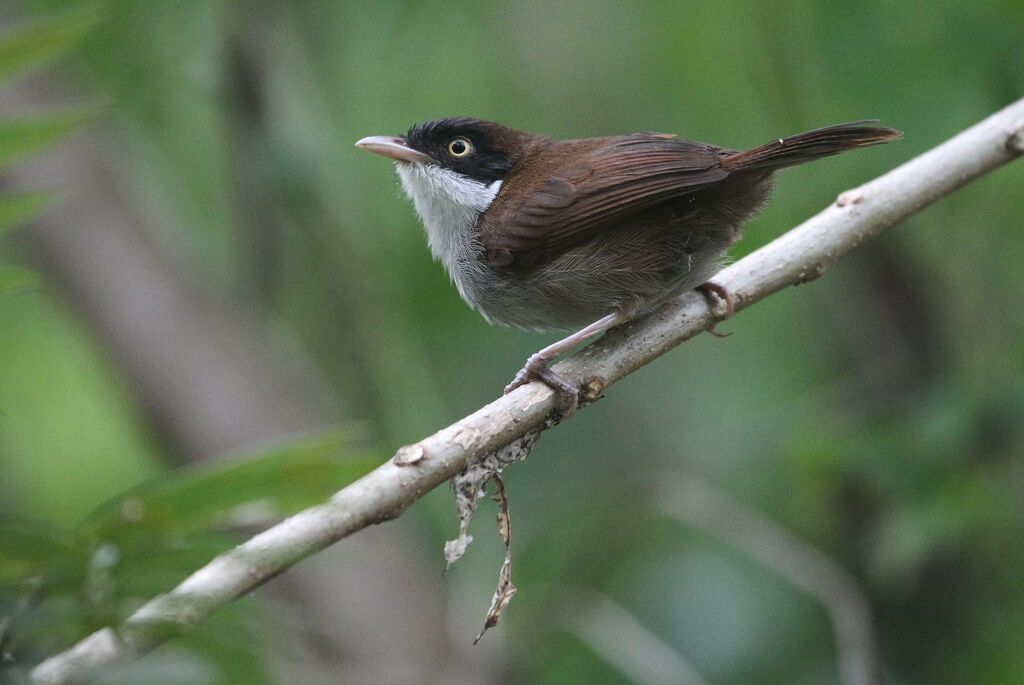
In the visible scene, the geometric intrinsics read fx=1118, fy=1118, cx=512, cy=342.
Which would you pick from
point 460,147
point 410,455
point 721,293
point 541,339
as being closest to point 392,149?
point 460,147

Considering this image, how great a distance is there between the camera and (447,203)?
4074 mm

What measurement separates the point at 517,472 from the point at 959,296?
2.56m

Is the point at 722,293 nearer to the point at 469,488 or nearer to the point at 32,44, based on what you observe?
the point at 469,488

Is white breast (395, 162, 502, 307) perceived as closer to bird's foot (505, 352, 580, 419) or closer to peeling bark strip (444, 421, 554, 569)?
bird's foot (505, 352, 580, 419)

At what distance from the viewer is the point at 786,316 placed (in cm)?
645

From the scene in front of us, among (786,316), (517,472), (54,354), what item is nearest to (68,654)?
(517,472)

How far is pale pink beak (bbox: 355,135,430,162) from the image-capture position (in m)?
4.13

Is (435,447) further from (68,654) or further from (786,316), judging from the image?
(786,316)

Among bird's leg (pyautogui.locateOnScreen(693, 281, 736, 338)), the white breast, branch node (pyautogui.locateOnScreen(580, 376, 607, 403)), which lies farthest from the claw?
the white breast

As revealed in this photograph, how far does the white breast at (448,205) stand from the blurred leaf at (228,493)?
1.25 m

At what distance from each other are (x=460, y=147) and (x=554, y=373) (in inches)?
53.2

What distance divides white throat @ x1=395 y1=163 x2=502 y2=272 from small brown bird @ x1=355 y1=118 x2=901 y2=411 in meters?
0.02

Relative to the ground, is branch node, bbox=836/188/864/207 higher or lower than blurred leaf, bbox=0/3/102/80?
lower

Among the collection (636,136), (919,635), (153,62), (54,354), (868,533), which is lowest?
(919,635)
